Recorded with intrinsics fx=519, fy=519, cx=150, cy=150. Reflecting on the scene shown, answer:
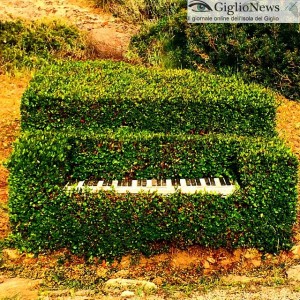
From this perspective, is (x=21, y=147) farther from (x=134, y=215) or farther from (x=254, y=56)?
(x=254, y=56)

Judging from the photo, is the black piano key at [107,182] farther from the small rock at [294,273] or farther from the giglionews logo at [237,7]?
the giglionews logo at [237,7]

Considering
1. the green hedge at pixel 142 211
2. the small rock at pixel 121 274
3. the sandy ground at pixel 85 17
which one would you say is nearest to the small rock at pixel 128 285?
the small rock at pixel 121 274

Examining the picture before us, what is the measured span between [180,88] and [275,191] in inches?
112

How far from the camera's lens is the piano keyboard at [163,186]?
20.8 ft

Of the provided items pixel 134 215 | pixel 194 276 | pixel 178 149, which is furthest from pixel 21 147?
pixel 194 276

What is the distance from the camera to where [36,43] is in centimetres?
1315

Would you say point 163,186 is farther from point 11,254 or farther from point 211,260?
point 11,254

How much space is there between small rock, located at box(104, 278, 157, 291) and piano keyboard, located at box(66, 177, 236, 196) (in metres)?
1.07

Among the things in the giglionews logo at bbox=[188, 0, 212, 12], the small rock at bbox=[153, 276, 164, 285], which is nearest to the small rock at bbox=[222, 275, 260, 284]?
the small rock at bbox=[153, 276, 164, 285]

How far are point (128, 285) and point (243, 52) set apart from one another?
7284 mm

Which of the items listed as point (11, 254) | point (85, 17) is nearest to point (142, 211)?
point (11, 254)

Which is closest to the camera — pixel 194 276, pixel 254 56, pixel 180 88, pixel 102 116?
pixel 194 276

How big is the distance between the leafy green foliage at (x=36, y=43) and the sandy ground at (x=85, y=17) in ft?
1.80

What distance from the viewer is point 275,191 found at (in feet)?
20.6
